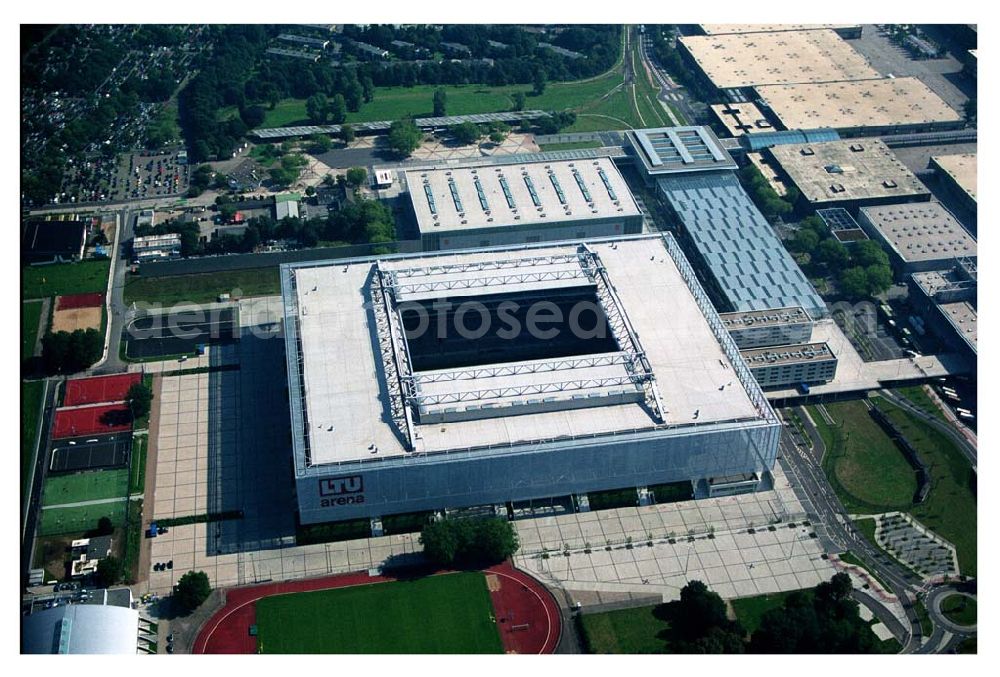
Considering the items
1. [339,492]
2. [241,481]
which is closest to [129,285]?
[241,481]

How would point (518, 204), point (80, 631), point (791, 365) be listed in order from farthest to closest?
point (518, 204)
point (791, 365)
point (80, 631)

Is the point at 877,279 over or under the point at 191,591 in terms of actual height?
over

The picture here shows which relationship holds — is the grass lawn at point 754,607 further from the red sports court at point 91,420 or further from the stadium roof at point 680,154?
the stadium roof at point 680,154

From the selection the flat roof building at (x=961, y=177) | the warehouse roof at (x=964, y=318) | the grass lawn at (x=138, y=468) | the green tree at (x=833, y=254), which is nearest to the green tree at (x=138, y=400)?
the grass lawn at (x=138, y=468)

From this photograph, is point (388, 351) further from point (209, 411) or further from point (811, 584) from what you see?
point (811, 584)

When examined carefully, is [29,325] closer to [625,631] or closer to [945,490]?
[625,631]

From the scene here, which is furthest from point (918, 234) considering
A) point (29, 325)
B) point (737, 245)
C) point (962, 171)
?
→ point (29, 325)
